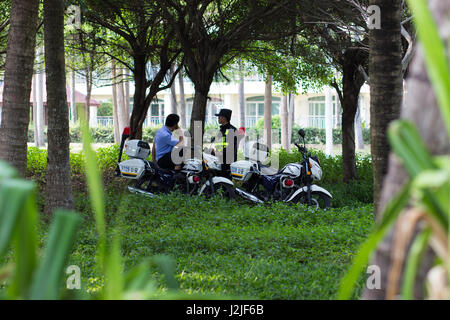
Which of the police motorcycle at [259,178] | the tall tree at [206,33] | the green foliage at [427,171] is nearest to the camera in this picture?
the green foliage at [427,171]

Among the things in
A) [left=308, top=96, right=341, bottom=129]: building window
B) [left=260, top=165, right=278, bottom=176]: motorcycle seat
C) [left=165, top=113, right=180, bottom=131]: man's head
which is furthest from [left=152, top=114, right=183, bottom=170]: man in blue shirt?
[left=308, top=96, right=341, bottom=129]: building window

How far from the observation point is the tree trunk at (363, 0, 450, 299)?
114 centimetres

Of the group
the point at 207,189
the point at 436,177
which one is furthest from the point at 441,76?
the point at 207,189

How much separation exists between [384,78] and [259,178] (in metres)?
5.49

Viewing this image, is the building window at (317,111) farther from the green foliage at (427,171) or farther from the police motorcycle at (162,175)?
the green foliage at (427,171)

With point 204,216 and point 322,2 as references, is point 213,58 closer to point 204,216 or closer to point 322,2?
point 322,2

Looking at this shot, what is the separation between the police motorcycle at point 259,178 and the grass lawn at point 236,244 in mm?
473

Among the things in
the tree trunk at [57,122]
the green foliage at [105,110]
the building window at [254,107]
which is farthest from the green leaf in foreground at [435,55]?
the green foliage at [105,110]

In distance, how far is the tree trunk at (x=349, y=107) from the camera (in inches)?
526

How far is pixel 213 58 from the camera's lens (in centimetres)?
1248

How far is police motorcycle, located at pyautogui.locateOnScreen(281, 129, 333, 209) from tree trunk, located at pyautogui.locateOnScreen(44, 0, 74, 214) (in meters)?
3.66

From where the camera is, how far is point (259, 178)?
9.91m

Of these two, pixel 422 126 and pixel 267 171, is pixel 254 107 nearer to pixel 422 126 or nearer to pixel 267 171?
pixel 267 171
